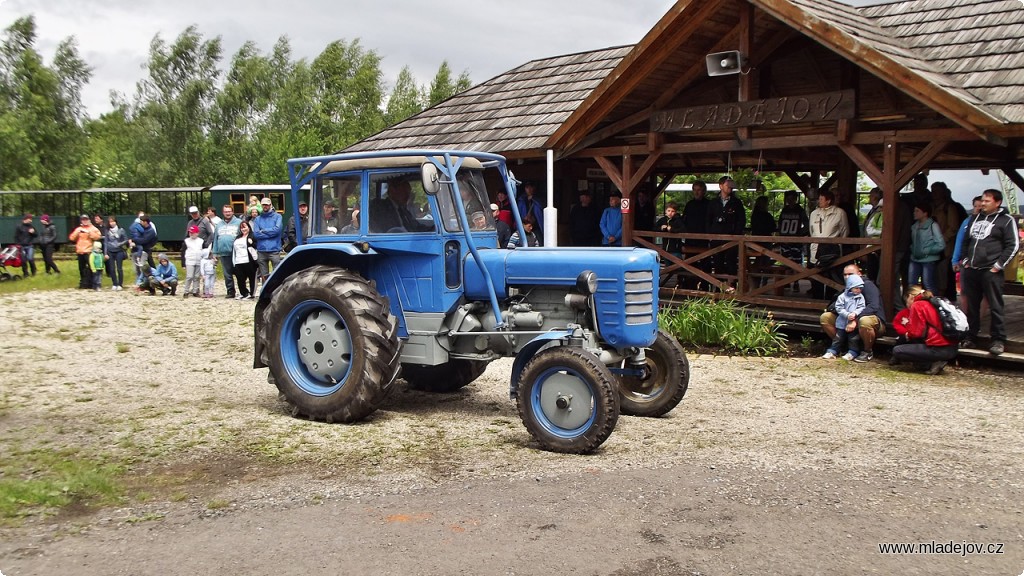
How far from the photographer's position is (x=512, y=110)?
1585 centimetres

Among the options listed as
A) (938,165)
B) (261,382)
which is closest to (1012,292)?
(938,165)

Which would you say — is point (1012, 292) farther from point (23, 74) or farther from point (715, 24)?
point (23, 74)

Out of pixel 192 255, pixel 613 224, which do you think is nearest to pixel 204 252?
pixel 192 255

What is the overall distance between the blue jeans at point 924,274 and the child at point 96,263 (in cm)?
1524

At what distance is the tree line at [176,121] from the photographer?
1884 inches

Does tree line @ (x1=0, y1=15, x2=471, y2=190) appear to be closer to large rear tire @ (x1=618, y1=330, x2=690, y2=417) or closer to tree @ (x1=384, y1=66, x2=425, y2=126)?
tree @ (x1=384, y1=66, x2=425, y2=126)

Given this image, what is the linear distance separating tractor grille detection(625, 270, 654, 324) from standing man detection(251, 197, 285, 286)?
1031 cm

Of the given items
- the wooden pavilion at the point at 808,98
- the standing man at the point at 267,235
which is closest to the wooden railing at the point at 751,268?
the wooden pavilion at the point at 808,98

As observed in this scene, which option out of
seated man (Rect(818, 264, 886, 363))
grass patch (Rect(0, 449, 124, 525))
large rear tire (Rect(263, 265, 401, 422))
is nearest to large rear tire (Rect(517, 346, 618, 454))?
large rear tire (Rect(263, 265, 401, 422))

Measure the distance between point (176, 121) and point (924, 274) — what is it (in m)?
47.0

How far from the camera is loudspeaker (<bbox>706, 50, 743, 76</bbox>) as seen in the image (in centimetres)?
1104

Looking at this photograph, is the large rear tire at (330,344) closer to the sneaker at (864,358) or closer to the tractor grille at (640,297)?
the tractor grille at (640,297)

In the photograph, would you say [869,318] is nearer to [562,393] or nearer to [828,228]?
[828,228]

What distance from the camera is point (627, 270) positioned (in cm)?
657
